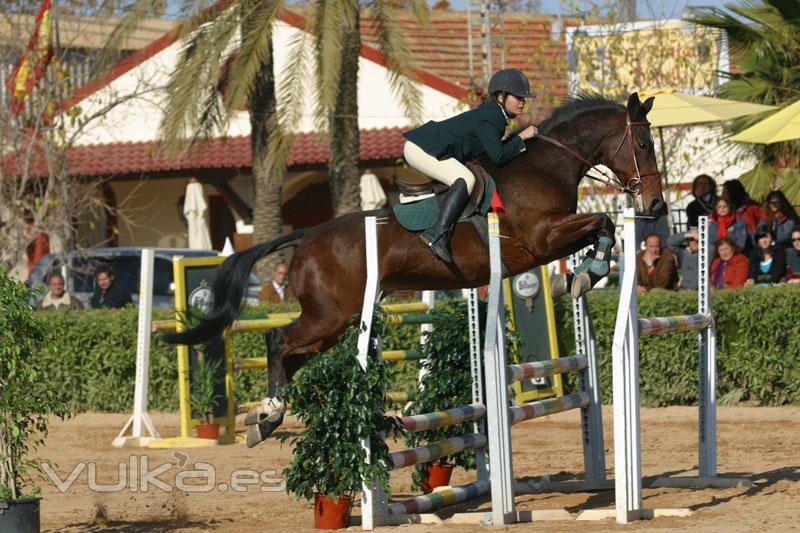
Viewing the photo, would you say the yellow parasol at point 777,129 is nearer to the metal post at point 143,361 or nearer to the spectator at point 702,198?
the spectator at point 702,198

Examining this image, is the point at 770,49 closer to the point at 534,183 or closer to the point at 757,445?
the point at 757,445

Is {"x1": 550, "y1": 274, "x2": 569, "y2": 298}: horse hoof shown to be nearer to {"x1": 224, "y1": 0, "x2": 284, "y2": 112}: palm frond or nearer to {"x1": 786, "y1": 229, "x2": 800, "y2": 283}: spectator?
{"x1": 786, "y1": 229, "x2": 800, "y2": 283}: spectator

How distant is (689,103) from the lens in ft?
44.6

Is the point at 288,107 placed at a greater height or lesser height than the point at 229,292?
greater

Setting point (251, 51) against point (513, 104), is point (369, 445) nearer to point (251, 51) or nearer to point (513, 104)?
point (513, 104)

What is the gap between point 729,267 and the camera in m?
12.4

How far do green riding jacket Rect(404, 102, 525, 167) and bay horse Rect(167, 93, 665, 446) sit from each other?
144 millimetres

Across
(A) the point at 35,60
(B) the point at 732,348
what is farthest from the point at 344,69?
(B) the point at 732,348

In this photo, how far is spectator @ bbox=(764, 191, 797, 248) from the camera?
12742 mm

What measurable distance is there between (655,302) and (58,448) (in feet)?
16.3

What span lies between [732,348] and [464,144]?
4723 mm

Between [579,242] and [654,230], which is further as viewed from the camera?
[654,230]

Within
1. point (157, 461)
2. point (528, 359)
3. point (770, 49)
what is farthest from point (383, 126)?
point (157, 461)

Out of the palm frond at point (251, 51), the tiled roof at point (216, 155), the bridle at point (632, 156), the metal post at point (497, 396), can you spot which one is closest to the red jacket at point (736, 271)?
the bridle at point (632, 156)
